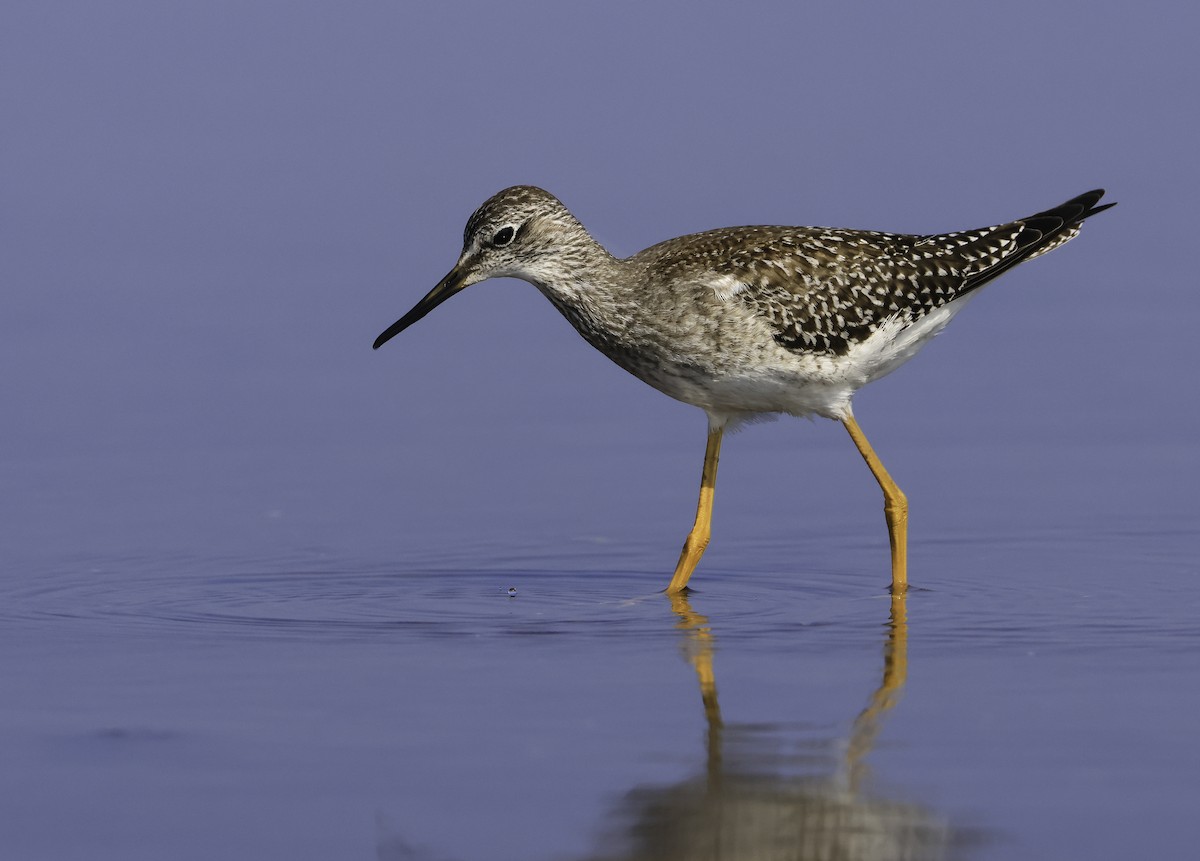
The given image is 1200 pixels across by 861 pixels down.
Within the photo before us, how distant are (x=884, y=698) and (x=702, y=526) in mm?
3139

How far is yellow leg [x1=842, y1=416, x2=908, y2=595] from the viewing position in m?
10.1

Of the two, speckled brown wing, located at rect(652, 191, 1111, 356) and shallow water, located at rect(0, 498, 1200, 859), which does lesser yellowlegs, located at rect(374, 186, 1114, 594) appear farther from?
shallow water, located at rect(0, 498, 1200, 859)

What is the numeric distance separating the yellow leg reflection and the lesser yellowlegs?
1.10 meters

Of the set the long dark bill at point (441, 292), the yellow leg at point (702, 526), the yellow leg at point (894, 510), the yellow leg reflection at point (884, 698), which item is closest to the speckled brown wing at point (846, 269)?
the yellow leg at point (894, 510)

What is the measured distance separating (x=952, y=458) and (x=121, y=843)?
7126mm

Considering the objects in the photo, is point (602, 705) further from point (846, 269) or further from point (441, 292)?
point (846, 269)

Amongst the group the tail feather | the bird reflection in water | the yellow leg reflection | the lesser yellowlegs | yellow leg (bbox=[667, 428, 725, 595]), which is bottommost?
the bird reflection in water

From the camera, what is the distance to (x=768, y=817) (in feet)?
20.4

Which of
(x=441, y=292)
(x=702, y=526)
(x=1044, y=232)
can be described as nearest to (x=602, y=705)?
(x=702, y=526)

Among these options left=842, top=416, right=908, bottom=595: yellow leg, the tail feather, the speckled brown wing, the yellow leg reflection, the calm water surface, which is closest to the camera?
the calm water surface

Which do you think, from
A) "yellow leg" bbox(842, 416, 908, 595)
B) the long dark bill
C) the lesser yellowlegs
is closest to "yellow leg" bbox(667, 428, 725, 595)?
the lesser yellowlegs

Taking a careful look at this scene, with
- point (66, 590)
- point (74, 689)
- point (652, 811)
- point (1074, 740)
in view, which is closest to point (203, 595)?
point (66, 590)

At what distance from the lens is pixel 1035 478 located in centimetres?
1158

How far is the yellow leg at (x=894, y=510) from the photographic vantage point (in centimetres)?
1009
